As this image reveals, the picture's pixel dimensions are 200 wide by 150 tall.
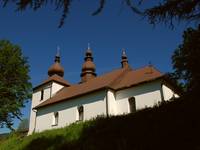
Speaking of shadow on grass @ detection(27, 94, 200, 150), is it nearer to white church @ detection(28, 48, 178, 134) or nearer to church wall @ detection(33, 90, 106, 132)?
white church @ detection(28, 48, 178, 134)

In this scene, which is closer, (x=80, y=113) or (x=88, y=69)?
(x=80, y=113)

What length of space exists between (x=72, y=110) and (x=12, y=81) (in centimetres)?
814

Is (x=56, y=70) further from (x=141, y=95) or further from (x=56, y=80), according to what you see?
(x=141, y=95)

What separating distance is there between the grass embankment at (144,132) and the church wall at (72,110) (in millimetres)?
12877

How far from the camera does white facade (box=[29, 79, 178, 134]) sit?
83.4 ft

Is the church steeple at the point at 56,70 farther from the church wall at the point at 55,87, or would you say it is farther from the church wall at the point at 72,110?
the church wall at the point at 72,110

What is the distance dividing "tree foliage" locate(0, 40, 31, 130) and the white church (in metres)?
2.74

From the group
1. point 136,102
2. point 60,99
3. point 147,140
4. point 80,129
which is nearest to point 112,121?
point 80,129

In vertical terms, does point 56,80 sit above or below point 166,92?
above

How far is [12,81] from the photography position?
3281 centimetres

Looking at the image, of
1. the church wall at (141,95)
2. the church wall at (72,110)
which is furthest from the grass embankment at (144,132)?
the church wall at (72,110)

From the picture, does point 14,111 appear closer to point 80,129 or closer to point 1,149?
point 1,149

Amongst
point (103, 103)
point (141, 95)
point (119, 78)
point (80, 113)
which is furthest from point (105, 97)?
point (119, 78)

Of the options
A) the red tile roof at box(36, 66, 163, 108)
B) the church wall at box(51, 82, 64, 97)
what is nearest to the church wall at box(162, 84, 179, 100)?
the red tile roof at box(36, 66, 163, 108)
